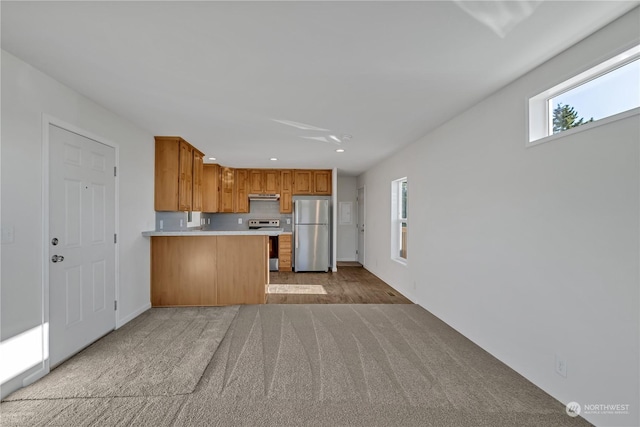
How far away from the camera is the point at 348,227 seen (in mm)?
8500

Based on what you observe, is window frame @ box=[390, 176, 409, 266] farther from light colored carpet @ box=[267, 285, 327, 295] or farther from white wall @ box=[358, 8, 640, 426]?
white wall @ box=[358, 8, 640, 426]

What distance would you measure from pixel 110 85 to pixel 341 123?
225 cm

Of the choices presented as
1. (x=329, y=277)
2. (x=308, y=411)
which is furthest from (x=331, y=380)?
(x=329, y=277)

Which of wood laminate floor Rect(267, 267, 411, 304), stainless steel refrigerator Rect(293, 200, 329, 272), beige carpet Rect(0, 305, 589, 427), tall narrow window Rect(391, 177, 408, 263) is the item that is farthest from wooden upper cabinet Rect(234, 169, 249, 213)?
beige carpet Rect(0, 305, 589, 427)

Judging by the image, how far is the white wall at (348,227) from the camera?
333 inches

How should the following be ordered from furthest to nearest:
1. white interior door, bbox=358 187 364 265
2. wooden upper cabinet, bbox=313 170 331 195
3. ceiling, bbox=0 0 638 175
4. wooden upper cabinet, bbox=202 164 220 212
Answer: white interior door, bbox=358 187 364 265
wooden upper cabinet, bbox=313 170 331 195
wooden upper cabinet, bbox=202 164 220 212
ceiling, bbox=0 0 638 175

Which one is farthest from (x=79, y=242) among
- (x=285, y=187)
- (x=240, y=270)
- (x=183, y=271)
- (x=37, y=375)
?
(x=285, y=187)

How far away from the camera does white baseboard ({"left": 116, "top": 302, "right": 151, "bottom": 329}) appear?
11.4 ft

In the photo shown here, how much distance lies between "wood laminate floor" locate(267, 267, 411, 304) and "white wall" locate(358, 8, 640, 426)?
118 cm

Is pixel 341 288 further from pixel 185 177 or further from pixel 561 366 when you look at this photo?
pixel 561 366

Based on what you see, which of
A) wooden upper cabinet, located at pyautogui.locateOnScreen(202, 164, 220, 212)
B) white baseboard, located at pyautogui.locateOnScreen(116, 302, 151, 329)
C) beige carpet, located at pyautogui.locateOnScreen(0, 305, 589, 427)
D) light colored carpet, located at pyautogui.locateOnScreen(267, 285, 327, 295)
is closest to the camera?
beige carpet, located at pyautogui.locateOnScreen(0, 305, 589, 427)

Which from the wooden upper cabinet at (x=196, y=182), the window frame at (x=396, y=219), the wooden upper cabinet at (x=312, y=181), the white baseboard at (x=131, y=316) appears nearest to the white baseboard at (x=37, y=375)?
the white baseboard at (x=131, y=316)

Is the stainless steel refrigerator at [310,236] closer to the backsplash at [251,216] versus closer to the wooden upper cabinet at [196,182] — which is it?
the backsplash at [251,216]

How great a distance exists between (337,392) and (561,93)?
2.63 meters
